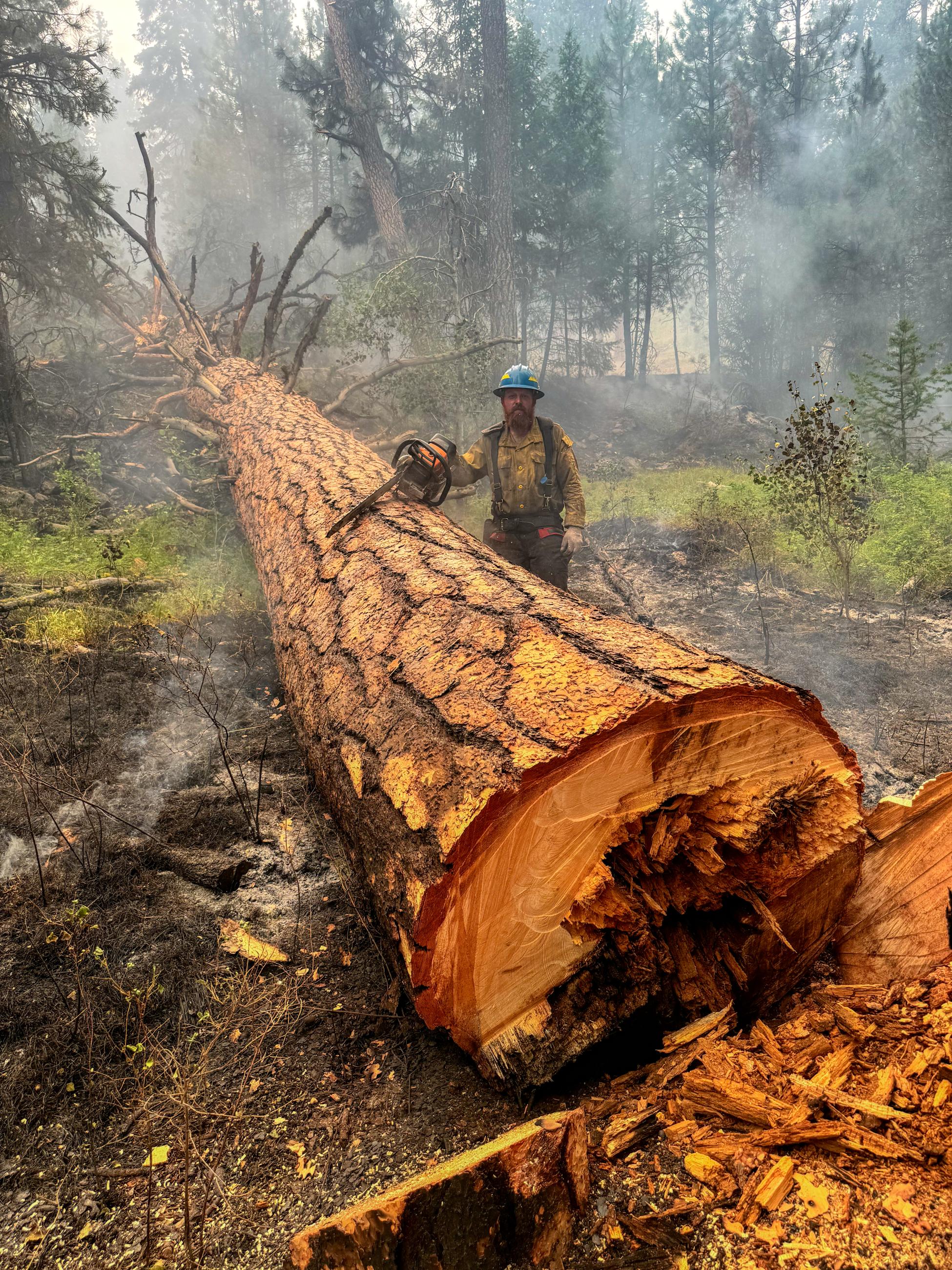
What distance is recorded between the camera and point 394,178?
51.4 ft

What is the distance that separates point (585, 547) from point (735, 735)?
220 inches

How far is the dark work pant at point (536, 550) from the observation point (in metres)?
4.91

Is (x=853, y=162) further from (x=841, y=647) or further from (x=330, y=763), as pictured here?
(x=330, y=763)

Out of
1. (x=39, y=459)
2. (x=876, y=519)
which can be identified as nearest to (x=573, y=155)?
(x=876, y=519)

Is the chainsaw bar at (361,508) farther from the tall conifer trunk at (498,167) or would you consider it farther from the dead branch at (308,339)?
the tall conifer trunk at (498,167)

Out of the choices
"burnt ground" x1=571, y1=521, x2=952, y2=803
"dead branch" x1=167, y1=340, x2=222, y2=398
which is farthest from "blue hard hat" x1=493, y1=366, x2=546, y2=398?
"dead branch" x1=167, y1=340, x2=222, y2=398

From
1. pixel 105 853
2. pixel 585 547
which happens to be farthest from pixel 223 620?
pixel 585 547

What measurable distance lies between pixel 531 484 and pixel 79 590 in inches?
137

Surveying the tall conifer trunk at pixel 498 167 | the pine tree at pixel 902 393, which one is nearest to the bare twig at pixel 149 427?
the tall conifer trunk at pixel 498 167

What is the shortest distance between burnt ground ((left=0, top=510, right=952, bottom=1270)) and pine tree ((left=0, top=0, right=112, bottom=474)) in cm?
623

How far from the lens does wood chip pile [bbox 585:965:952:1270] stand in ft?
3.99

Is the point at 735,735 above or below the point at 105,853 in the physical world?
above

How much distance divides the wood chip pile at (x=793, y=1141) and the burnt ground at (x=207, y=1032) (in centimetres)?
2

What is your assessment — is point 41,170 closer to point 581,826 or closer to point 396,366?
point 396,366
